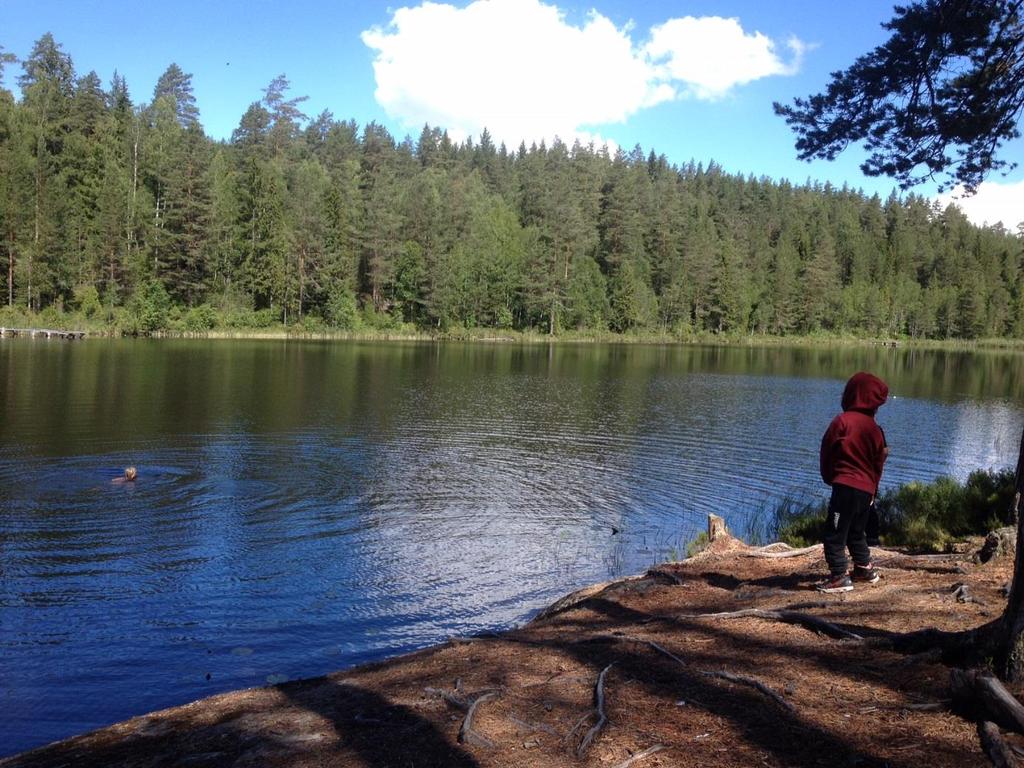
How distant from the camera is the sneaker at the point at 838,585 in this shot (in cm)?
730

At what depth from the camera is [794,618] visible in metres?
6.45

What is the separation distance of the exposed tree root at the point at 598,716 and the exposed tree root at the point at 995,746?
207 cm

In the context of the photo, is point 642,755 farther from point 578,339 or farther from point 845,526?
point 578,339

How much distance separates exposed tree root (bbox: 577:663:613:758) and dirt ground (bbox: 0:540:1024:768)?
0.02 meters

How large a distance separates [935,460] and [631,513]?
12250 millimetres

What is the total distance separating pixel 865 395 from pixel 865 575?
179 cm

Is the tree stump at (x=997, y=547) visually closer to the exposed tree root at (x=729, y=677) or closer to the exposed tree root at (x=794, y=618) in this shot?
the exposed tree root at (x=794, y=618)

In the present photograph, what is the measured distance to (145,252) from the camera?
74.9 m

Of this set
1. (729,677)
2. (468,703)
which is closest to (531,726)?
(468,703)

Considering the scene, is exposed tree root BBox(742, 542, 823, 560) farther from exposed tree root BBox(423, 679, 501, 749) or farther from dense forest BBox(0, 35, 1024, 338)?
dense forest BBox(0, 35, 1024, 338)

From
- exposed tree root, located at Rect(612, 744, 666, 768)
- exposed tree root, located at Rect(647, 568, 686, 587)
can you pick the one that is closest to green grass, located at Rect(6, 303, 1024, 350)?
exposed tree root, located at Rect(647, 568, 686, 587)

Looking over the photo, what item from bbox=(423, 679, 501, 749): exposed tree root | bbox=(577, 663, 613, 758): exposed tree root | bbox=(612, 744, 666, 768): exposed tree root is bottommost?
bbox=(423, 679, 501, 749): exposed tree root

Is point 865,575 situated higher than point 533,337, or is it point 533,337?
point 533,337

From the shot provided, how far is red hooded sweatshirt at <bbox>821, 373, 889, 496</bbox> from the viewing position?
718 centimetres
